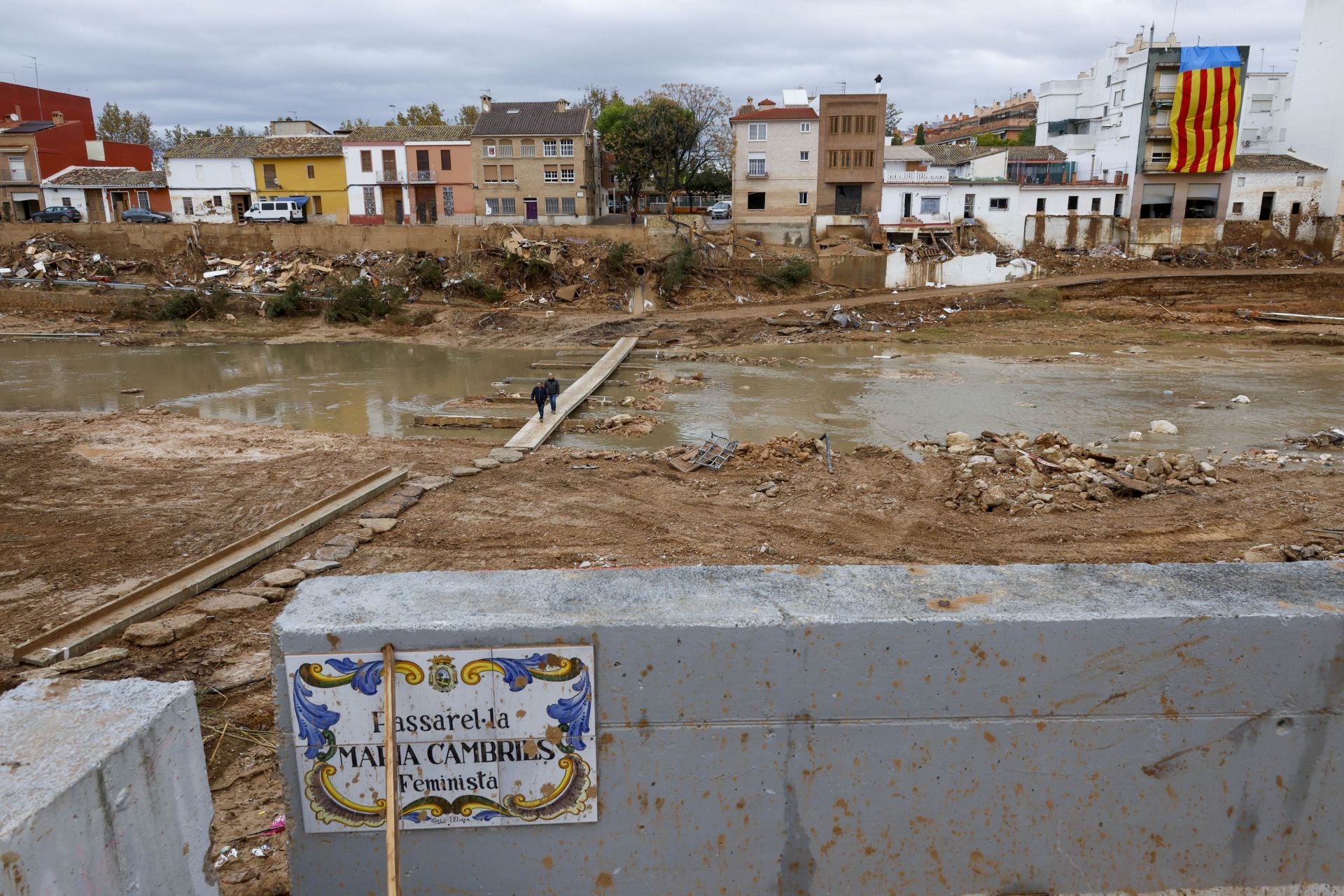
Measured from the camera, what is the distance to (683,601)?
3.40 metres

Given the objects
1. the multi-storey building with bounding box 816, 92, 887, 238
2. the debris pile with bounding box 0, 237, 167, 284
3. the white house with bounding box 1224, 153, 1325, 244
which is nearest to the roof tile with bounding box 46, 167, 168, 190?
the debris pile with bounding box 0, 237, 167, 284

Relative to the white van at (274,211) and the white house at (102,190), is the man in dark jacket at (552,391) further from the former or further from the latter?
the white house at (102,190)

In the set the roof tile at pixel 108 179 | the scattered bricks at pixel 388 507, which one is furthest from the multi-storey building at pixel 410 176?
the scattered bricks at pixel 388 507

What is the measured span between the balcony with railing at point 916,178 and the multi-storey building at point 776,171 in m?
3.61

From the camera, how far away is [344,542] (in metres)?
10.9

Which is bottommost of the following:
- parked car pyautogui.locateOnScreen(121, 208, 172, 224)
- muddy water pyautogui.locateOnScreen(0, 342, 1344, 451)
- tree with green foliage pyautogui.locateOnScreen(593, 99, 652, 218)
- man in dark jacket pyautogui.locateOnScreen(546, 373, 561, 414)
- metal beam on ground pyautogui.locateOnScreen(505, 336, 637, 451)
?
muddy water pyautogui.locateOnScreen(0, 342, 1344, 451)

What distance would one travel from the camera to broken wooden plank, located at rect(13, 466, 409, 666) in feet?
26.4

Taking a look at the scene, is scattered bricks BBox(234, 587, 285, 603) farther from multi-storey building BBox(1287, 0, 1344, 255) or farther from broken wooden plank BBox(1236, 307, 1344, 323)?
multi-storey building BBox(1287, 0, 1344, 255)

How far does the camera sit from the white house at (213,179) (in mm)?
48719

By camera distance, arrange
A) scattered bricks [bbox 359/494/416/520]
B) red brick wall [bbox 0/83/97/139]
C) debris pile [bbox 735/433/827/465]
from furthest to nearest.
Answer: red brick wall [bbox 0/83/97/139], debris pile [bbox 735/433/827/465], scattered bricks [bbox 359/494/416/520]

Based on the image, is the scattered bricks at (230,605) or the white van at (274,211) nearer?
the scattered bricks at (230,605)

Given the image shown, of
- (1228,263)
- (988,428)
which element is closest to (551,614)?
(988,428)

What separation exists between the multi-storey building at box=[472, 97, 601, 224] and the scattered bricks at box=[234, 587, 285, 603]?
1503 inches

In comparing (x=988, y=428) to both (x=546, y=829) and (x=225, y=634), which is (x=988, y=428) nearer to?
(x=225, y=634)
